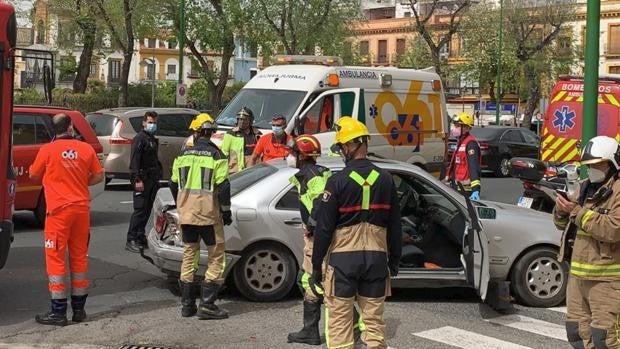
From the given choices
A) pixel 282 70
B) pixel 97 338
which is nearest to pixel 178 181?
pixel 97 338

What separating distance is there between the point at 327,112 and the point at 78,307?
300 inches

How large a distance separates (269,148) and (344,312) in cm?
624

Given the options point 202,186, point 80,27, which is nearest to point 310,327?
point 202,186

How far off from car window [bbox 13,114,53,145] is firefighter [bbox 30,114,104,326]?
198 inches

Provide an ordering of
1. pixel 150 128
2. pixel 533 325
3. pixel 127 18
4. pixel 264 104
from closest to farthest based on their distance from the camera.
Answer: pixel 533 325 < pixel 150 128 < pixel 264 104 < pixel 127 18

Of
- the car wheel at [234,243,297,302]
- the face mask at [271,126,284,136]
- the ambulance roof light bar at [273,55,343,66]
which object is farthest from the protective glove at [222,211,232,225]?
the ambulance roof light bar at [273,55,343,66]

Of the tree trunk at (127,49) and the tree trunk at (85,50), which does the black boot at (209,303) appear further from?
the tree trunk at (85,50)

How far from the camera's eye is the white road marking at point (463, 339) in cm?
664

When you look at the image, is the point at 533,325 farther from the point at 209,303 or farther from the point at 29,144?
A: the point at 29,144

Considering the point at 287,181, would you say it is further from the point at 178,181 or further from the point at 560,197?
the point at 560,197

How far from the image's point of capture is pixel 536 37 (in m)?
50.2

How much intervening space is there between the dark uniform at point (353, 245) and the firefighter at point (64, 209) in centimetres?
260

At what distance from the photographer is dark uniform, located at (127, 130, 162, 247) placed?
9.74m

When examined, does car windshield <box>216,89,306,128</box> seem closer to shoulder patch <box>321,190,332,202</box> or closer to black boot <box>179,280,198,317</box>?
black boot <box>179,280,198,317</box>
